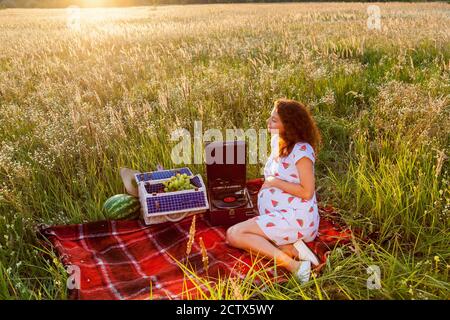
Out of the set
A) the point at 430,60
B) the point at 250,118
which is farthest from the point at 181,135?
the point at 430,60

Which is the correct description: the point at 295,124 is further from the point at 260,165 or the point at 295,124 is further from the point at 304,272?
the point at 260,165

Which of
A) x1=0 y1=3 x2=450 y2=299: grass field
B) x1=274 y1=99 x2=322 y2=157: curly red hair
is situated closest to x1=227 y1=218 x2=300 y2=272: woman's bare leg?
x1=0 y1=3 x2=450 y2=299: grass field

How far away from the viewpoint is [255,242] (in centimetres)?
408

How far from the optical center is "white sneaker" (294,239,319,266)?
390cm

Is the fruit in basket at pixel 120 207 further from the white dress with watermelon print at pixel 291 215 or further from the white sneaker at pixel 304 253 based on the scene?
the white sneaker at pixel 304 253

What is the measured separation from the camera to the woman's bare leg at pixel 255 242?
3.89m

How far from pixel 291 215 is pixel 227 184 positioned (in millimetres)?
1092

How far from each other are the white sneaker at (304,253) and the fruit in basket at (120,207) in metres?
1.80

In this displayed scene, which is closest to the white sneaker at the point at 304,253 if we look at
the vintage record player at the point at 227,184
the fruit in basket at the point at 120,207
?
the vintage record player at the point at 227,184

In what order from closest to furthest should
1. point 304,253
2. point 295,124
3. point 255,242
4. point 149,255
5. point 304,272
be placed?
point 304,272
point 304,253
point 255,242
point 295,124
point 149,255

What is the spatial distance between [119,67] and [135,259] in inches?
261

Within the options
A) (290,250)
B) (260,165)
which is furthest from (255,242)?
(260,165)

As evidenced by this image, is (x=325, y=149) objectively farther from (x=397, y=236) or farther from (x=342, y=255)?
(x=342, y=255)

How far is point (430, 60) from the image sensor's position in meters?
9.48
